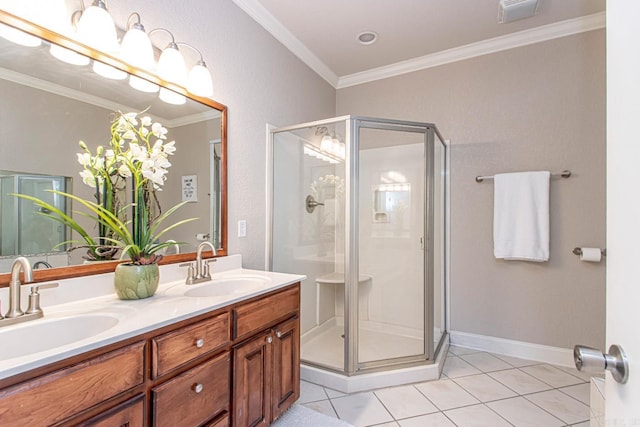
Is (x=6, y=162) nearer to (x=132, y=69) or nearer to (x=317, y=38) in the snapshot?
(x=132, y=69)

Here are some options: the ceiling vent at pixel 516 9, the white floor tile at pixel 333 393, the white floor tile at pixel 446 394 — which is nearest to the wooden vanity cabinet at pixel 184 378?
the white floor tile at pixel 333 393

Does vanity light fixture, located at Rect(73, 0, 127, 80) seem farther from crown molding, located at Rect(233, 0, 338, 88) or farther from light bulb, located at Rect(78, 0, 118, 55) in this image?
crown molding, located at Rect(233, 0, 338, 88)

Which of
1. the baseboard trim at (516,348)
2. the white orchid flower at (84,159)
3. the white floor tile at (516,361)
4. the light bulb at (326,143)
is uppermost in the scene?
the light bulb at (326,143)

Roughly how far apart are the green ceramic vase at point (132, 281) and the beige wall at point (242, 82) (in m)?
0.74

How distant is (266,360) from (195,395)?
0.42 meters

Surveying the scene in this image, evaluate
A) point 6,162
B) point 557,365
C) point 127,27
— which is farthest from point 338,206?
point 557,365

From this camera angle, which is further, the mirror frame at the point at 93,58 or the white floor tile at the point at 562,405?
the white floor tile at the point at 562,405

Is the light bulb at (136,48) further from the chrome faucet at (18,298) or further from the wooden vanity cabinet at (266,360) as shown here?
the wooden vanity cabinet at (266,360)

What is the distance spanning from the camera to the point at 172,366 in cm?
104

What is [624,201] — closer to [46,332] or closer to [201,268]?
[46,332]

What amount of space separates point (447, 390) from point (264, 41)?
2.83 meters

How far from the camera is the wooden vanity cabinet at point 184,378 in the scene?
745 millimetres

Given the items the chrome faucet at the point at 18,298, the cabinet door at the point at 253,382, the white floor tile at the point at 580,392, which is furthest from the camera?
the white floor tile at the point at 580,392

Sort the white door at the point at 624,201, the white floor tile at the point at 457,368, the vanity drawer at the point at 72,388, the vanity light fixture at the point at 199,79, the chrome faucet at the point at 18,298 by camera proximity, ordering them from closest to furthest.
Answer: the white door at the point at 624,201
the vanity drawer at the point at 72,388
the chrome faucet at the point at 18,298
the vanity light fixture at the point at 199,79
the white floor tile at the point at 457,368
